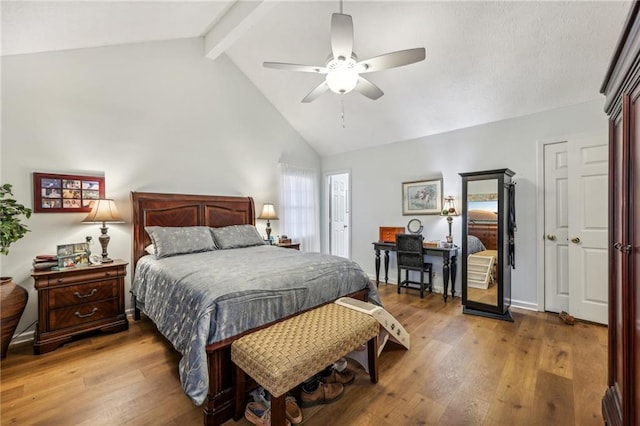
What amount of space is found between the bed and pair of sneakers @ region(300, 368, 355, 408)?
451 millimetres

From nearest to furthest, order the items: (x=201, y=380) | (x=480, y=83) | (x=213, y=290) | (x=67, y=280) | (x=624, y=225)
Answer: (x=624, y=225)
(x=201, y=380)
(x=213, y=290)
(x=67, y=280)
(x=480, y=83)

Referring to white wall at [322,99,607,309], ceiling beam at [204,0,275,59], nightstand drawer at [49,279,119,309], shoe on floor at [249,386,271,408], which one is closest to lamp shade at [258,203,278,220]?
white wall at [322,99,607,309]

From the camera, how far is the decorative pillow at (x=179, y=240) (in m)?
2.99

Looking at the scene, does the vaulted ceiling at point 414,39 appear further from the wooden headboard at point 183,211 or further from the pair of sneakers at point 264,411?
the pair of sneakers at point 264,411

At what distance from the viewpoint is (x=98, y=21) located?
8.29 ft

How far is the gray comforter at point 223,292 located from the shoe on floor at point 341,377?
0.49m

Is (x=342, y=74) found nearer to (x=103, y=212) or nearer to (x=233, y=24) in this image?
(x=233, y=24)

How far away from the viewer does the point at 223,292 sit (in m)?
1.69

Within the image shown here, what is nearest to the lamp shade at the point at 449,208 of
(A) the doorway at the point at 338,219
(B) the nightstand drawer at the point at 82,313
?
(A) the doorway at the point at 338,219

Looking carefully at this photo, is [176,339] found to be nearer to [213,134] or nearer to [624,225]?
[624,225]

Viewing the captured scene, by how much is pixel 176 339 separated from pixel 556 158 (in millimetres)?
4195

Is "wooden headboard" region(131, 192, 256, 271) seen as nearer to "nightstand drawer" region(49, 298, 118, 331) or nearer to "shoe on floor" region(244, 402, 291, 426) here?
"nightstand drawer" region(49, 298, 118, 331)

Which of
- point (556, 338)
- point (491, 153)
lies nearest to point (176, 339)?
point (556, 338)

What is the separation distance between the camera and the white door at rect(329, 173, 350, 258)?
5816 mm
